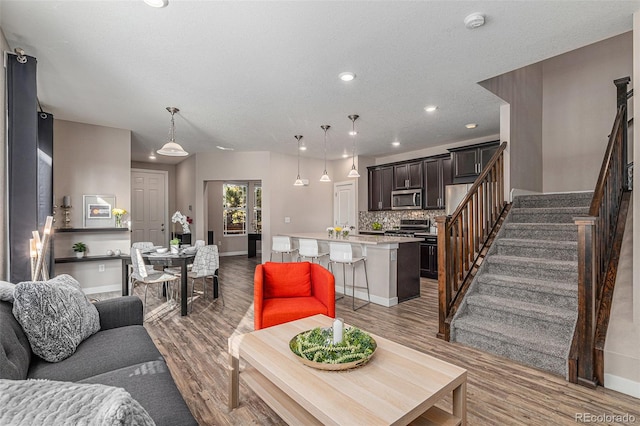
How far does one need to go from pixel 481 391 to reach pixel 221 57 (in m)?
3.64

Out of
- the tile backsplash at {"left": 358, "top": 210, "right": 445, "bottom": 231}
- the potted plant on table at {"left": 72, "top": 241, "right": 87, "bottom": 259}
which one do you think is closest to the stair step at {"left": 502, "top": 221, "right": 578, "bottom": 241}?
the tile backsplash at {"left": 358, "top": 210, "right": 445, "bottom": 231}

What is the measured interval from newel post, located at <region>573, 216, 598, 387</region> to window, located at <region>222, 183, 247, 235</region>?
8983mm

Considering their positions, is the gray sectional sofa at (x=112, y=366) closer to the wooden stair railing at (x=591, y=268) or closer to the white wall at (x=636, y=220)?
the wooden stair railing at (x=591, y=268)

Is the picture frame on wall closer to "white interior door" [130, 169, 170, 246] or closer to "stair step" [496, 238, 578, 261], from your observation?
"white interior door" [130, 169, 170, 246]

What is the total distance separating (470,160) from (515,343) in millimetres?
3932

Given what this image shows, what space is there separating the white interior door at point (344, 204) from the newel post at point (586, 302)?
218 inches

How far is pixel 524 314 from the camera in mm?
3018

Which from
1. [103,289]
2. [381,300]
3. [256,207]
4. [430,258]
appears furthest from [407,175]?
[103,289]

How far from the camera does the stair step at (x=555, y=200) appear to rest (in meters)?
4.10

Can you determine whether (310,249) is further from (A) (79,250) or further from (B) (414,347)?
(A) (79,250)

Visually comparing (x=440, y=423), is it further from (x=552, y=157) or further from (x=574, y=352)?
(x=552, y=157)

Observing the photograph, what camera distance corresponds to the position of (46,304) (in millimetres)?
1799

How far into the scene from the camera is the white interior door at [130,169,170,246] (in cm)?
836

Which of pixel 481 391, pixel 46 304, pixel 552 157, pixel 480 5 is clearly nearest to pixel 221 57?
pixel 480 5
